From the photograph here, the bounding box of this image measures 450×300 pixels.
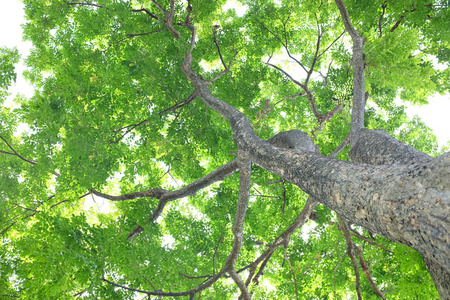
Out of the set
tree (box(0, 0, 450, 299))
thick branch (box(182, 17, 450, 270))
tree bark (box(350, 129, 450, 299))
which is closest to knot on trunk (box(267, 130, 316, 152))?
tree (box(0, 0, 450, 299))

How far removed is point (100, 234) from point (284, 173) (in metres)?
3.57

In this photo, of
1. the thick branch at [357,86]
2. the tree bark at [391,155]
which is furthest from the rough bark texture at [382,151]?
the thick branch at [357,86]

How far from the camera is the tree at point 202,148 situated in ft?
13.5

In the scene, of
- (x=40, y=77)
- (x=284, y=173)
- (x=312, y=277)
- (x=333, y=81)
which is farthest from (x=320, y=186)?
(x=40, y=77)

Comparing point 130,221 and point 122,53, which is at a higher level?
point 122,53

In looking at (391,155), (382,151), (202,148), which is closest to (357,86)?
(382,151)

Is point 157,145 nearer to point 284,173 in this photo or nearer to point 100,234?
point 100,234

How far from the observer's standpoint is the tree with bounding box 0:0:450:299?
13.5ft

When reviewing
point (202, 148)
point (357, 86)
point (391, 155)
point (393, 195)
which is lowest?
point (393, 195)

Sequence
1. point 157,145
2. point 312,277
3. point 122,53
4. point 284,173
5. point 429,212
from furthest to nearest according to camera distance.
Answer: point 122,53, point 157,145, point 312,277, point 284,173, point 429,212

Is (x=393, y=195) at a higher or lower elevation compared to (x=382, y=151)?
lower

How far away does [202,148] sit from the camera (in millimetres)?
7348

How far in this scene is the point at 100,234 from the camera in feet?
15.4

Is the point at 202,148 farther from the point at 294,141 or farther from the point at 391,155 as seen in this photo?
the point at 391,155
